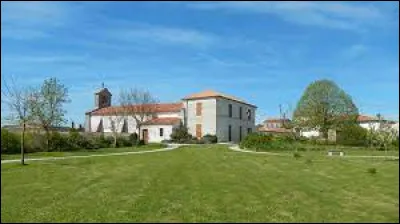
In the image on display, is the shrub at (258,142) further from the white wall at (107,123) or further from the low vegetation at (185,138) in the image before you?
the white wall at (107,123)

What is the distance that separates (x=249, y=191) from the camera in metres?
11.7

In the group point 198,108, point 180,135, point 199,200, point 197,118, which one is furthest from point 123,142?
point 199,200

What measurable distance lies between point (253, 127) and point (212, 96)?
13613mm

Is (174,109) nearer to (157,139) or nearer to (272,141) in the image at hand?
(157,139)

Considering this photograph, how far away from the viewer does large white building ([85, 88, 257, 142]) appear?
216 ft

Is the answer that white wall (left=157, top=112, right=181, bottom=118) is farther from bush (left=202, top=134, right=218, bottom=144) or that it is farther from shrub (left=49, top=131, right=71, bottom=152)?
shrub (left=49, top=131, right=71, bottom=152)

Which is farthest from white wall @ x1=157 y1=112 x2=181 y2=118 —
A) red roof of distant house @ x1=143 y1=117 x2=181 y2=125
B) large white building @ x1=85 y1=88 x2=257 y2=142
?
red roof of distant house @ x1=143 y1=117 x2=181 y2=125

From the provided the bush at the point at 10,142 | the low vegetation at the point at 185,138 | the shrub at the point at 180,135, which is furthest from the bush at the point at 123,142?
the bush at the point at 10,142

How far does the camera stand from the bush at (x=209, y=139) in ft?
201

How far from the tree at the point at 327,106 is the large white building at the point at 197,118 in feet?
36.4

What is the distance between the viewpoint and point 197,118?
66.6m

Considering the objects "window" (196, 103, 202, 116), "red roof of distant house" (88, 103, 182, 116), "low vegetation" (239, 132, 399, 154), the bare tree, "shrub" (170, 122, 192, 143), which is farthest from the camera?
"red roof of distant house" (88, 103, 182, 116)

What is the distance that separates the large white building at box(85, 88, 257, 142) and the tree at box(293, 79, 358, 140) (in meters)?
11.1

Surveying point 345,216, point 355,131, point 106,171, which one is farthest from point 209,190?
point 355,131
